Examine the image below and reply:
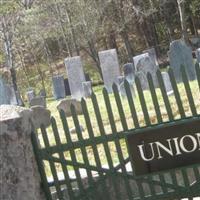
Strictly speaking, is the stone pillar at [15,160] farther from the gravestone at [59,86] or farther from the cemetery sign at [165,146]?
the gravestone at [59,86]

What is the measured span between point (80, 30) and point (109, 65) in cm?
1247

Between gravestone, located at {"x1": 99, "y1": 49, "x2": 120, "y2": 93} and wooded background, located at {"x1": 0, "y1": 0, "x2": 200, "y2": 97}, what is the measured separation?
726 centimetres

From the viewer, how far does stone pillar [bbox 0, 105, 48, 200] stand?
5395mm

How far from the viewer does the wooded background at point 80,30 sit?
31000 millimetres

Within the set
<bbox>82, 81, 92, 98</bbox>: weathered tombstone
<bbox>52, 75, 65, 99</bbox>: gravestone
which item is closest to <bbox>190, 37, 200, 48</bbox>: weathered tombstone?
<bbox>52, 75, 65, 99</bbox>: gravestone

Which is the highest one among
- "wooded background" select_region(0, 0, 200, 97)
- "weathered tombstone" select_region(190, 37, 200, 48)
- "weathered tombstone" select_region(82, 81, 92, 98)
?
"wooded background" select_region(0, 0, 200, 97)

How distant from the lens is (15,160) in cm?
542

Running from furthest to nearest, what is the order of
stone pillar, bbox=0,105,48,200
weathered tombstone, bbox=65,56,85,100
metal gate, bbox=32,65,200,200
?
weathered tombstone, bbox=65,56,85,100 < metal gate, bbox=32,65,200,200 < stone pillar, bbox=0,105,48,200

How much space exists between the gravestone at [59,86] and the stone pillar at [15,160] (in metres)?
19.2

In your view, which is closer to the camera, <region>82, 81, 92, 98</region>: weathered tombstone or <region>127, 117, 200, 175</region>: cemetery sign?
<region>127, 117, 200, 175</region>: cemetery sign

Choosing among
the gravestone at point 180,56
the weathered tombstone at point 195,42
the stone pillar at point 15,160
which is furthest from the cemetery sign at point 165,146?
the weathered tombstone at point 195,42

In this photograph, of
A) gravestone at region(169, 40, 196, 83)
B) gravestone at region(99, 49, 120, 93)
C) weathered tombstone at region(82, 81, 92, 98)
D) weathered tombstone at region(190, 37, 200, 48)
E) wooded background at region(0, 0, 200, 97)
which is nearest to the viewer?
gravestone at region(169, 40, 196, 83)

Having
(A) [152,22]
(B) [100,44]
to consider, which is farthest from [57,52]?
(A) [152,22]

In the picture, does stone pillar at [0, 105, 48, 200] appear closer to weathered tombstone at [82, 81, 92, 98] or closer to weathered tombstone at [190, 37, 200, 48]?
weathered tombstone at [82, 81, 92, 98]
